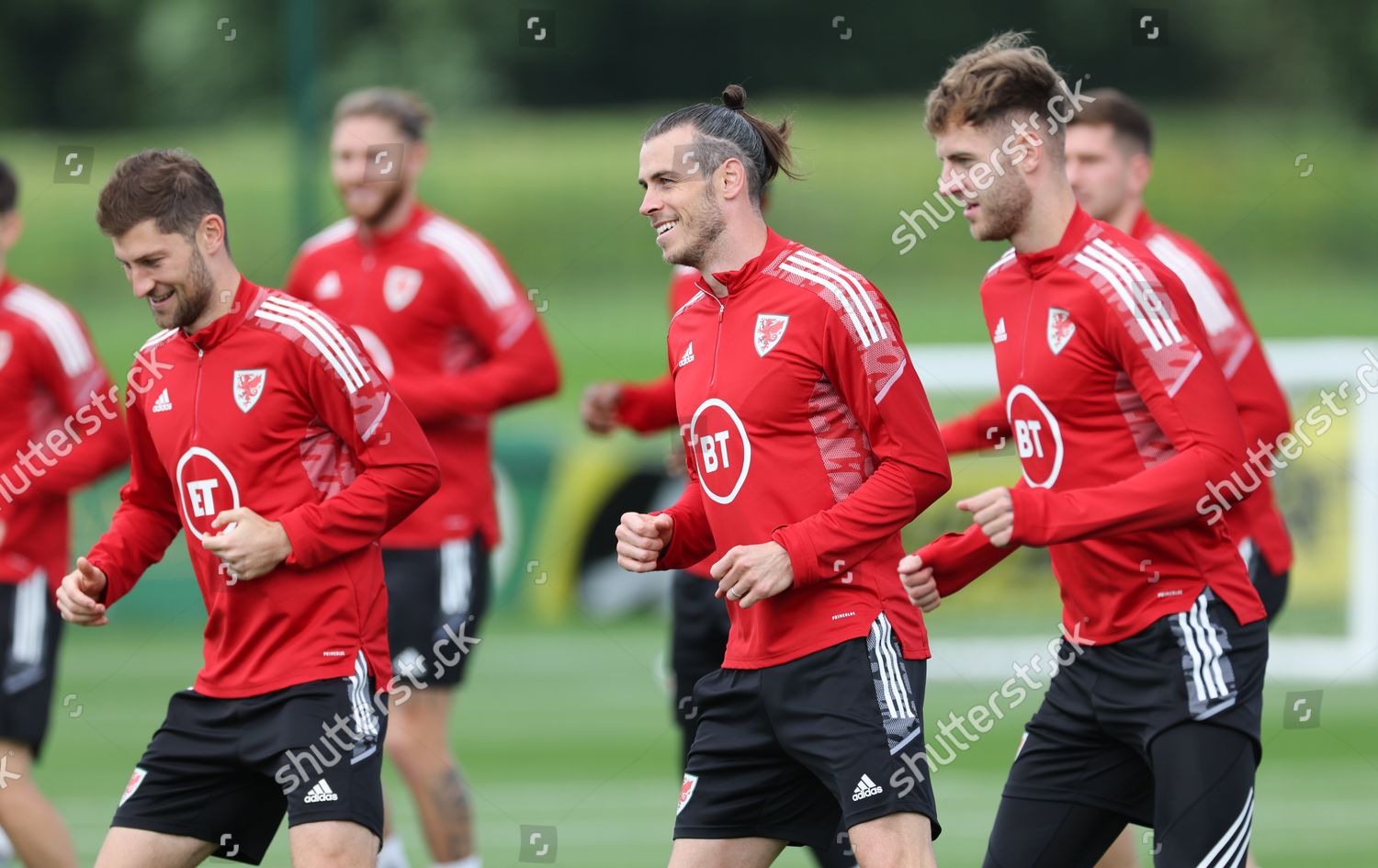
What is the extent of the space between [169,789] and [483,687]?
6955mm

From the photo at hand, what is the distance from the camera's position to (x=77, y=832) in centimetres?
823

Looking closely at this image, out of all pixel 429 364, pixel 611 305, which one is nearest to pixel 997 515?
pixel 429 364

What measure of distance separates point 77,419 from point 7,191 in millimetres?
928

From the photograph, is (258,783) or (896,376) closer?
(896,376)

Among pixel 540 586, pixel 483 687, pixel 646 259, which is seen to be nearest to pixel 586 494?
pixel 540 586

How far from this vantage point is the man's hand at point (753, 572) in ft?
14.4

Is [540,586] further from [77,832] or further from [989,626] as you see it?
[77,832]

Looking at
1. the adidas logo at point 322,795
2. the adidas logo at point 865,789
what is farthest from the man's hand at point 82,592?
the adidas logo at point 865,789

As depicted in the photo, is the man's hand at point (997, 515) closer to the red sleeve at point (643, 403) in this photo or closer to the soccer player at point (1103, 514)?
the soccer player at point (1103, 514)

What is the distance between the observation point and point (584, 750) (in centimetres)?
992

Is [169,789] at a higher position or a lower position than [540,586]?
lower

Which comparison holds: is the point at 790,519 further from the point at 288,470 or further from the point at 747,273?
the point at 288,470

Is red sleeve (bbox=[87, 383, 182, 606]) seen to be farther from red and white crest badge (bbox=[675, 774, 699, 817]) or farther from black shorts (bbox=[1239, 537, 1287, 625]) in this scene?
black shorts (bbox=[1239, 537, 1287, 625])

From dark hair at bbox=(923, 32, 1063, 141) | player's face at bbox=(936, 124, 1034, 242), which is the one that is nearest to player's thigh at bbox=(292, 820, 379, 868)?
player's face at bbox=(936, 124, 1034, 242)
